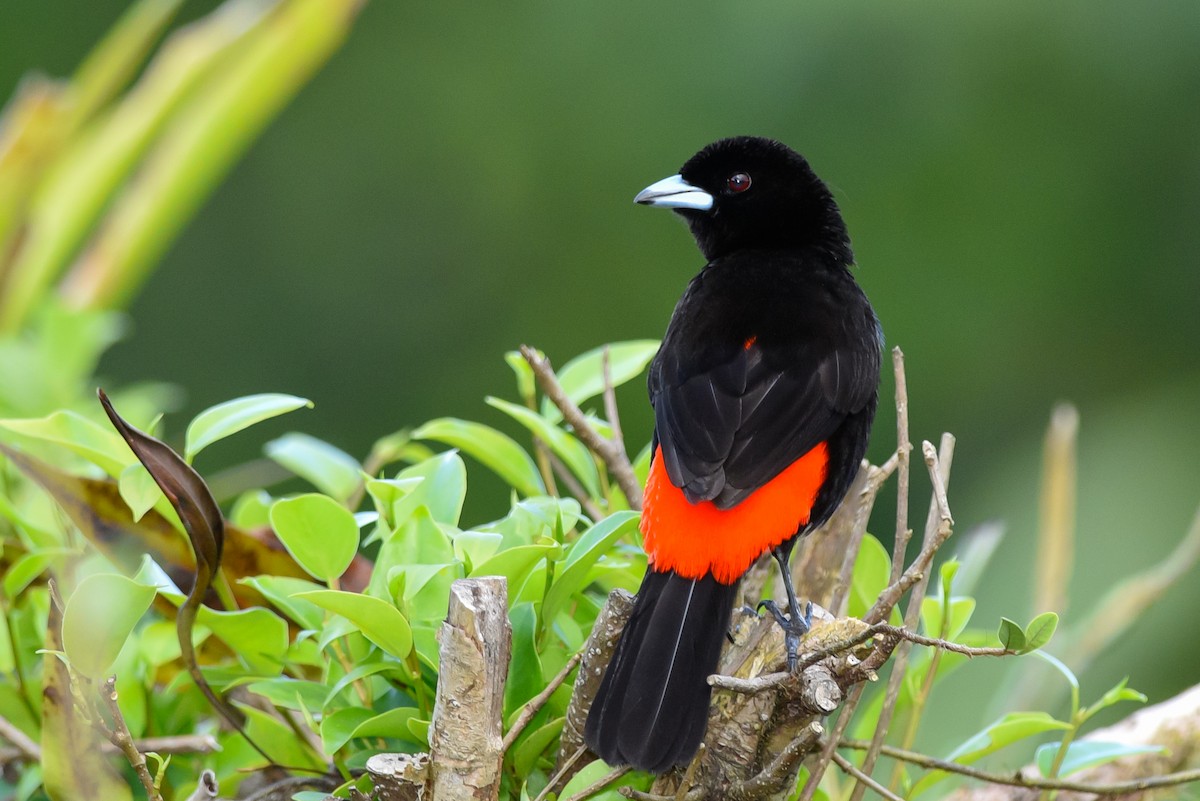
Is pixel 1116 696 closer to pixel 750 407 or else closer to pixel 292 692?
pixel 750 407

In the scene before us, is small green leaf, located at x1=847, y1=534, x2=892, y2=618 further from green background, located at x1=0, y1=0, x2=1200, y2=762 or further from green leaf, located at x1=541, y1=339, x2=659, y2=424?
green background, located at x1=0, y1=0, x2=1200, y2=762

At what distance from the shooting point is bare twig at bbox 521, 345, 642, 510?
1.47 m

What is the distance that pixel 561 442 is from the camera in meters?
1.52

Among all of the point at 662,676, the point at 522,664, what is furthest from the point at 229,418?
the point at 662,676

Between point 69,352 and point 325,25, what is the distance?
712mm

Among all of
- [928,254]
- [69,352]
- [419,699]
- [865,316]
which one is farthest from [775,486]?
[928,254]

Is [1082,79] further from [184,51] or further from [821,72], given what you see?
[184,51]

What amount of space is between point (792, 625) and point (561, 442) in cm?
42

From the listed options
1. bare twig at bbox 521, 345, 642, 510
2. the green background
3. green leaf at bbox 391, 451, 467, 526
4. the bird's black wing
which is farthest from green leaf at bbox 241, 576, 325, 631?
the green background

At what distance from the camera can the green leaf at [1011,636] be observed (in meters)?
1.03

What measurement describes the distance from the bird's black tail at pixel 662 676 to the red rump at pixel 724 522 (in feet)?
0.07

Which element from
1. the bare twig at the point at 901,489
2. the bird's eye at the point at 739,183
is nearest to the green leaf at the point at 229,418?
the bare twig at the point at 901,489

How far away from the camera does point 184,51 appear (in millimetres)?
2395

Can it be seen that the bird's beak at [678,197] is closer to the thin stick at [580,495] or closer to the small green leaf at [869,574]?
the thin stick at [580,495]
